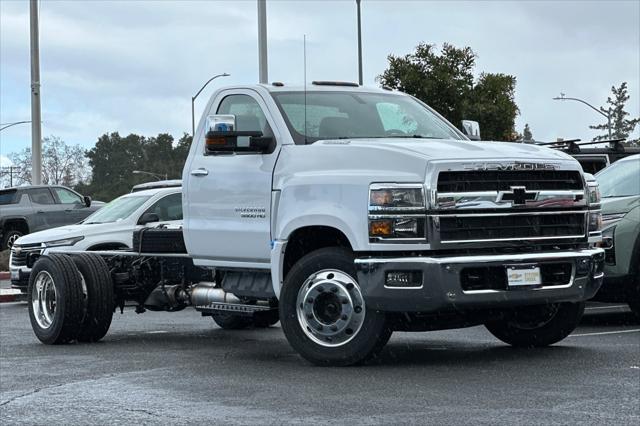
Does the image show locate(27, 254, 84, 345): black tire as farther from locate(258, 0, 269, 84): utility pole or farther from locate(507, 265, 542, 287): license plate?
locate(258, 0, 269, 84): utility pole

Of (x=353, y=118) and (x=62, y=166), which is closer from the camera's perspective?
(x=353, y=118)

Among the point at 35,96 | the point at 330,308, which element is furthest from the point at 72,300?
the point at 35,96

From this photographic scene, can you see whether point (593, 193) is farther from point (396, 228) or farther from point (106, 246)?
point (106, 246)

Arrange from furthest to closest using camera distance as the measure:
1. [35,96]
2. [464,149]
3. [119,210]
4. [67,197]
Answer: [35,96] < [67,197] < [119,210] < [464,149]

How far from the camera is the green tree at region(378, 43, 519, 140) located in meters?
38.2

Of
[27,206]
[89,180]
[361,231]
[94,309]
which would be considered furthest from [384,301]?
[89,180]

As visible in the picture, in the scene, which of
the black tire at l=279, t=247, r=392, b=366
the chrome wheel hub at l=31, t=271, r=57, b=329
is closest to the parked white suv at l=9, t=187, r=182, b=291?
the chrome wheel hub at l=31, t=271, r=57, b=329

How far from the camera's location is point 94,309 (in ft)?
37.7

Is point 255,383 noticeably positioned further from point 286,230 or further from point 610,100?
point 610,100

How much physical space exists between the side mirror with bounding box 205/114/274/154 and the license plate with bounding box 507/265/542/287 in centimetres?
230

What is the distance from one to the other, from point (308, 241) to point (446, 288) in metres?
1.51

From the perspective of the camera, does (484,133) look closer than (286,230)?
No

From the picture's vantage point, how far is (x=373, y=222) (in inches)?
337

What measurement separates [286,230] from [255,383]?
1428mm
